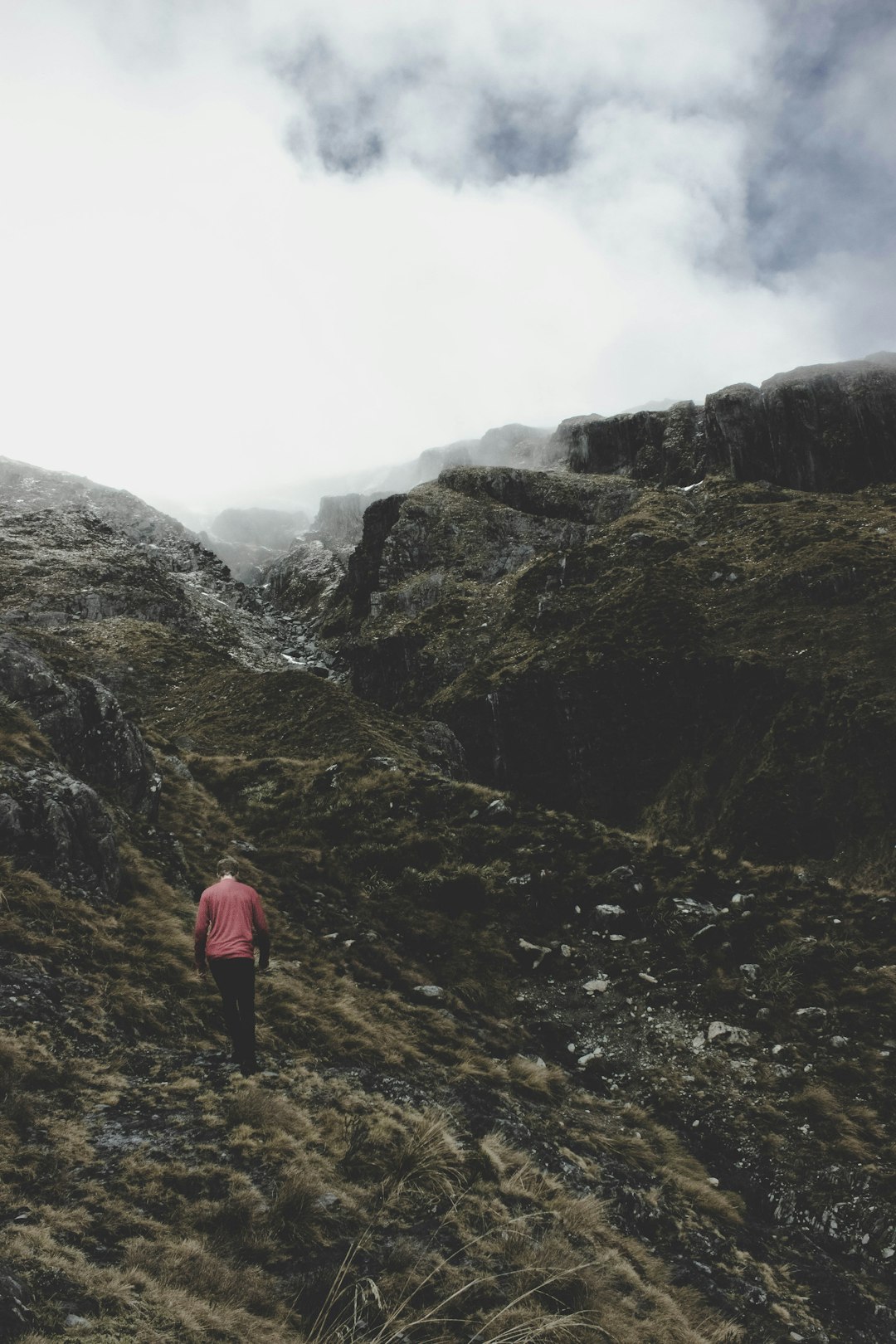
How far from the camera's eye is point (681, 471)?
3812 inches

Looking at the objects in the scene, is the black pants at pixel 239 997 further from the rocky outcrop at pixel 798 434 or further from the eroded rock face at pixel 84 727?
the rocky outcrop at pixel 798 434

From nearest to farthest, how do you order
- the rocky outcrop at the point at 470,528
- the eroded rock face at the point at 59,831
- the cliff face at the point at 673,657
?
the eroded rock face at the point at 59,831
the cliff face at the point at 673,657
the rocky outcrop at the point at 470,528

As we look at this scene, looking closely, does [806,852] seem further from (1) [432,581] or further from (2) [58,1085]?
(1) [432,581]

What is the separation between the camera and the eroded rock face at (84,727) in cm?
1789

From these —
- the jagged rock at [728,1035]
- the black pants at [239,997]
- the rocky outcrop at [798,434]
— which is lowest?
the jagged rock at [728,1035]

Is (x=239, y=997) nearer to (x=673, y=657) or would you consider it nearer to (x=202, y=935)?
(x=202, y=935)

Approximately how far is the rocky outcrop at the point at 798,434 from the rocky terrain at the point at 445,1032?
4871cm

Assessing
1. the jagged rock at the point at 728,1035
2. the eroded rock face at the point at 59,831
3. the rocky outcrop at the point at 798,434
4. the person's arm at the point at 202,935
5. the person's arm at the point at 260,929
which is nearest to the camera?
the person's arm at the point at 202,935

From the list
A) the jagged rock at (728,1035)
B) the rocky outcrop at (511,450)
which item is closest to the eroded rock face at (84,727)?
the jagged rock at (728,1035)

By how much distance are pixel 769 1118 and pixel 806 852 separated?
1096 inches

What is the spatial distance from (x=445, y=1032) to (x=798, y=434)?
317 feet

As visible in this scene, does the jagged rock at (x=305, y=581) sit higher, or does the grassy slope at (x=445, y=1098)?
the jagged rock at (x=305, y=581)

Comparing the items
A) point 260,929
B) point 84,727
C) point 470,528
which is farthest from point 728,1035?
point 470,528

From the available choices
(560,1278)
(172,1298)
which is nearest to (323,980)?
(560,1278)
